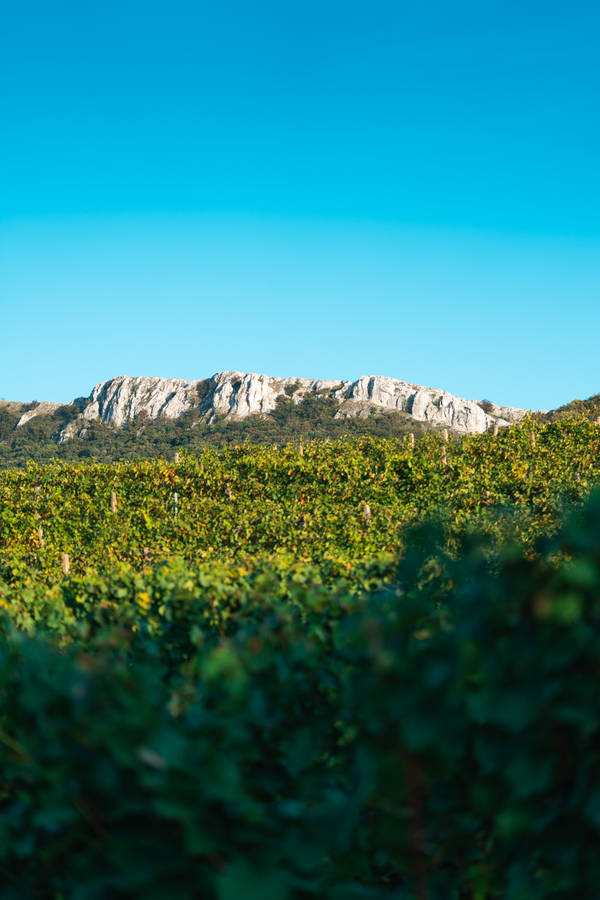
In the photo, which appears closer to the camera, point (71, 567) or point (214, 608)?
point (214, 608)

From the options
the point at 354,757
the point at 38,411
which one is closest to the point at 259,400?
the point at 38,411

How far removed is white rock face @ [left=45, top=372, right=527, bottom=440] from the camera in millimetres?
94625

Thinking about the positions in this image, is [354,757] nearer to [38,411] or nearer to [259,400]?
[259,400]

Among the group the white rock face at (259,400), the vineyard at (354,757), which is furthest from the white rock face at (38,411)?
the vineyard at (354,757)

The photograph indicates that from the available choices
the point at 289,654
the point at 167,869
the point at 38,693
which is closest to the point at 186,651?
the point at 289,654

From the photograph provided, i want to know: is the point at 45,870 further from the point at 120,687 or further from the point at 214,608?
the point at 214,608

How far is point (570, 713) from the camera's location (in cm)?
145

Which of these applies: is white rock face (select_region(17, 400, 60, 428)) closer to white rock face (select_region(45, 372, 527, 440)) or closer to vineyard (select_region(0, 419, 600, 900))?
white rock face (select_region(45, 372, 527, 440))

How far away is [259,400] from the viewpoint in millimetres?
97312

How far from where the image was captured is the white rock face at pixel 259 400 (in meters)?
94.6

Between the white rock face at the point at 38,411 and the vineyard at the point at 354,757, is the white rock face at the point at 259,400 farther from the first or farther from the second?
the vineyard at the point at 354,757

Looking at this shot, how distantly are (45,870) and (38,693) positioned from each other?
655 millimetres

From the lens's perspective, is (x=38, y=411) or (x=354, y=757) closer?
(x=354, y=757)

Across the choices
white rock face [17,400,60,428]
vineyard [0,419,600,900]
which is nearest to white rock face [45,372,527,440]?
white rock face [17,400,60,428]
